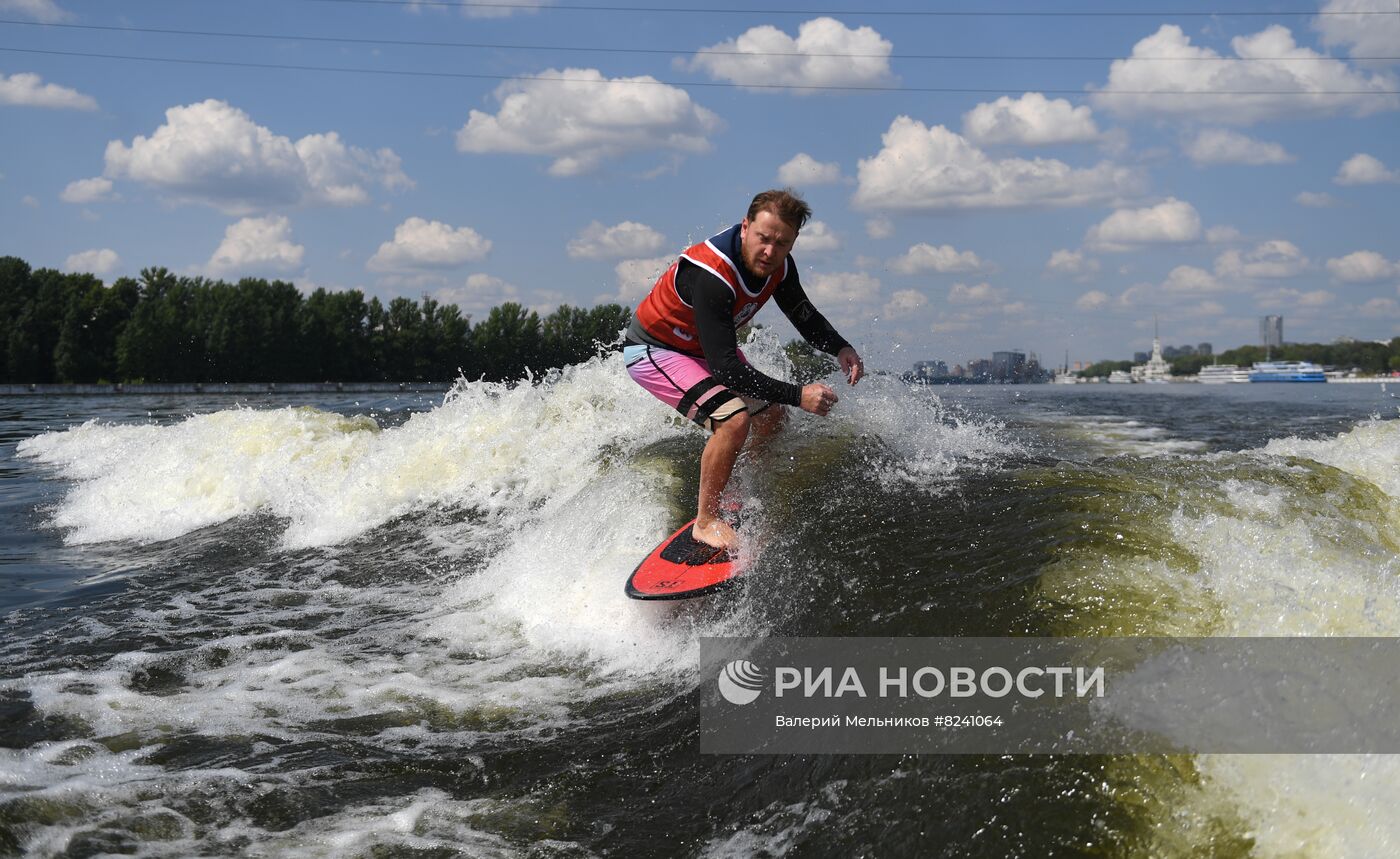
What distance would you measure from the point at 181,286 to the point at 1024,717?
112m

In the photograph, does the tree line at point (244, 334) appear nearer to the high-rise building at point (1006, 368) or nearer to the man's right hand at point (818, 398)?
the high-rise building at point (1006, 368)

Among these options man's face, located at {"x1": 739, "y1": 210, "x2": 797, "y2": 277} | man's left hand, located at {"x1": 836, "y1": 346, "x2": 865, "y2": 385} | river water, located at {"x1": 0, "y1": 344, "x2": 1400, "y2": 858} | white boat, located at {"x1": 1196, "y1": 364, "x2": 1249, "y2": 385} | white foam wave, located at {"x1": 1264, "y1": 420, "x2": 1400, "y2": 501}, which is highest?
white boat, located at {"x1": 1196, "y1": 364, "x2": 1249, "y2": 385}

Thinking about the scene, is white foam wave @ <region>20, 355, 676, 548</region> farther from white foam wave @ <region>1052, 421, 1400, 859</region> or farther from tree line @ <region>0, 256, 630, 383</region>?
tree line @ <region>0, 256, 630, 383</region>

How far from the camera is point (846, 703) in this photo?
3.74 m

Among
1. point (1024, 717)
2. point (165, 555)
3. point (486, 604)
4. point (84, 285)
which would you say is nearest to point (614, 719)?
point (1024, 717)

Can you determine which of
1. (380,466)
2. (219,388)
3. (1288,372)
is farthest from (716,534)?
(219,388)

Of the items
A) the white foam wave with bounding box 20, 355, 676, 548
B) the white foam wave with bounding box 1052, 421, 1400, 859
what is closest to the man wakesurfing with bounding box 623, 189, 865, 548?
the white foam wave with bounding box 1052, 421, 1400, 859

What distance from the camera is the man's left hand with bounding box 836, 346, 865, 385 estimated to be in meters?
5.88

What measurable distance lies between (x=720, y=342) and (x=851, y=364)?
121cm

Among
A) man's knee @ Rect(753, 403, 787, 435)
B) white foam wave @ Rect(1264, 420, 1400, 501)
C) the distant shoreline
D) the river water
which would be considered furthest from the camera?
the distant shoreline

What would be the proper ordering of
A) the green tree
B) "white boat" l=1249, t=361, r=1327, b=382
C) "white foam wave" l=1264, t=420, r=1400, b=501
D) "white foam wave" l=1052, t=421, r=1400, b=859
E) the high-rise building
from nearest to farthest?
1. "white foam wave" l=1052, t=421, r=1400, b=859
2. "white foam wave" l=1264, t=420, r=1400, b=501
3. the high-rise building
4. "white boat" l=1249, t=361, r=1327, b=382
5. the green tree

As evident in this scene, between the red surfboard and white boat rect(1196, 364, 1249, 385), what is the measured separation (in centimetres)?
9211

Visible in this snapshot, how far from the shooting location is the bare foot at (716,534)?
17.1 feet

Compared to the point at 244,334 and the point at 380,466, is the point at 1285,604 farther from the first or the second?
the point at 244,334
